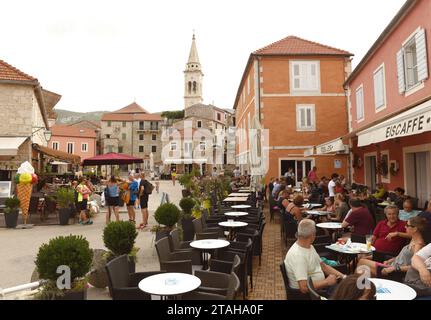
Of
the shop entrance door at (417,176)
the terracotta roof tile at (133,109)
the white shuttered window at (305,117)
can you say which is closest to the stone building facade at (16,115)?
the white shuttered window at (305,117)

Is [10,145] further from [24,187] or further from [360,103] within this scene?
[360,103]

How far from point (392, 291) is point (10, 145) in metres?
15.2

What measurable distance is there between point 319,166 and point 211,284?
15430 mm

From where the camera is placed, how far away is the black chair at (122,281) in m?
3.48

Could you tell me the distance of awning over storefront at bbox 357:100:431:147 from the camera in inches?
195

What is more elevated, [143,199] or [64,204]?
[143,199]

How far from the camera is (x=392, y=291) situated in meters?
3.20

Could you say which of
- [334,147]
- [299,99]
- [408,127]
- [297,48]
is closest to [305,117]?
[299,99]

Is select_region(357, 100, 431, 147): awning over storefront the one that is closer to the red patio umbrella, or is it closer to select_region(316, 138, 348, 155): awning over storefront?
select_region(316, 138, 348, 155): awning over storefront

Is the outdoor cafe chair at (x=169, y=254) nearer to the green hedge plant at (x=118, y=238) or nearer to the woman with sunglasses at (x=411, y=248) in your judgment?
the green hedge plant at (x=118, y=238)

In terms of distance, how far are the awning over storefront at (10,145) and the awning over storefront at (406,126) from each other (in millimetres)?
13249

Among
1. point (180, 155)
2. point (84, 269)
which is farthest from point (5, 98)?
point (180, 155)
